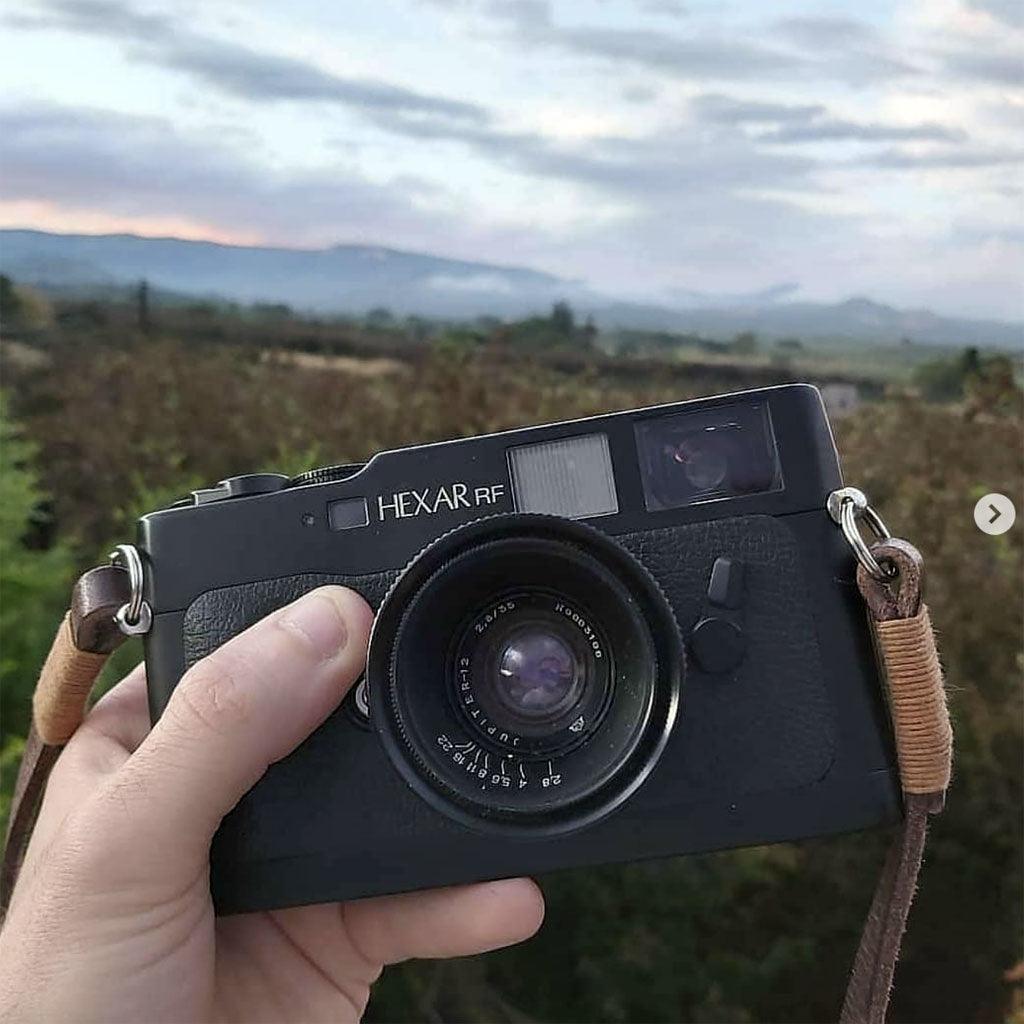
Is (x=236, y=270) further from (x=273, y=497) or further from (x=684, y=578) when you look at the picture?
(x=684, y=578)

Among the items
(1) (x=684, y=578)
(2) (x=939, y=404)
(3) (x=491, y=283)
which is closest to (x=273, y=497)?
(1) (x=684, y=578)

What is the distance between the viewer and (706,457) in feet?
2.33

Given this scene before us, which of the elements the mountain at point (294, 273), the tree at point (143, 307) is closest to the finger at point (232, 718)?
the mountain at point (294, 273)

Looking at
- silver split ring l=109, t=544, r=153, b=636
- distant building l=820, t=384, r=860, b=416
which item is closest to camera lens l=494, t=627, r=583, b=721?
silver split ring l=109, t=544, r=153, b=636

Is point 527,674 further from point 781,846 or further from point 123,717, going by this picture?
point 781,846

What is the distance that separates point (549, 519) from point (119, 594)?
0.97ft

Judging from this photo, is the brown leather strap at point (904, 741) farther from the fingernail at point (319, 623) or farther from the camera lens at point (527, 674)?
the fingernail at point (319, 623)

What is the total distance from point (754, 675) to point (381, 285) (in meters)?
0.90

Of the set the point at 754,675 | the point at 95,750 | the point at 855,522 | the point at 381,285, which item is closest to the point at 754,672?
the point at 754,675

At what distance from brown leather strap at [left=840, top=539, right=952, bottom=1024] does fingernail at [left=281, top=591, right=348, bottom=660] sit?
1.02 ft

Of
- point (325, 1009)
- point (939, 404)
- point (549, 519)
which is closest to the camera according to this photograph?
point (549, 519)

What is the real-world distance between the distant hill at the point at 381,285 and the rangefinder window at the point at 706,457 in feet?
2.27

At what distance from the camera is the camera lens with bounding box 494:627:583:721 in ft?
2.34

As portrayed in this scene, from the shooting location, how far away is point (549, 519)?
0.67m
